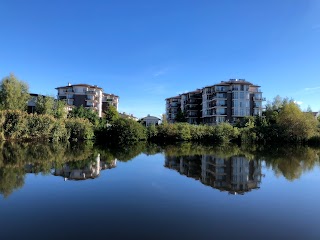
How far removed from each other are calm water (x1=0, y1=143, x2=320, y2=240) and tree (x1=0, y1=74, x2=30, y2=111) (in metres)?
37.8

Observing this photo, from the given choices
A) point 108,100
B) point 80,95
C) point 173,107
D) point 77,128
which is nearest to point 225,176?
point 77,128

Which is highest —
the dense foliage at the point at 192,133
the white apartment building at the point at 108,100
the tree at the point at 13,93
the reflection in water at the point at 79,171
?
the white apartment building at the point at 108,100

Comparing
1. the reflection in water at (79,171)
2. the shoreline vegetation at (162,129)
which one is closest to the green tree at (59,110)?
the shoreline vegetation at (162,129)

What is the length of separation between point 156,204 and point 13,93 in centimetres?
5128

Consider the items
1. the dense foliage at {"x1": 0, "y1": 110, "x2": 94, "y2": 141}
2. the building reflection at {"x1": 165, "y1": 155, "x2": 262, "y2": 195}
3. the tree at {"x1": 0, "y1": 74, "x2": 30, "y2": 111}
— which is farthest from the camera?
the tree at {"x1": 0, "y1": 74, "x2": 30, "y2": 111}

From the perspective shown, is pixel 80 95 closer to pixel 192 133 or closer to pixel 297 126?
pixel 192 133

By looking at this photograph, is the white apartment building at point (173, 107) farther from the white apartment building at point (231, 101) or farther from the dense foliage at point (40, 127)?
the dense foliage at point (40, 127)

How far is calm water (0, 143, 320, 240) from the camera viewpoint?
8.14 m

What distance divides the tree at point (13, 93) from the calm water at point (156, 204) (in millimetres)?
37842

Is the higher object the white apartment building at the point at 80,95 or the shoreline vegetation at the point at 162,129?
the white apartment building at the point at 80,95

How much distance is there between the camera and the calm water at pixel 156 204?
8.14 meters

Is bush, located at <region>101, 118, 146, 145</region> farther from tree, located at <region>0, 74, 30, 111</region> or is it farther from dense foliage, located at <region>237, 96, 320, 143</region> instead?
dense foliage, located at <region>237, 96, 320, 143</region>

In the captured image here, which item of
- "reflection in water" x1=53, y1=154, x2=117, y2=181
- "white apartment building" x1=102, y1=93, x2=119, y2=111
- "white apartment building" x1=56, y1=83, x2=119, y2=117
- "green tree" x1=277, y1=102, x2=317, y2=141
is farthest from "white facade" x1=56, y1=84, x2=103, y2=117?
"reflection in water" x1=53, y1=154, x2=117, y2=181

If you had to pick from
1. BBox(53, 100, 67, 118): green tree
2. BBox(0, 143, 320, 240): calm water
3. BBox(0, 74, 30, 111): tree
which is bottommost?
BBox(0, 143, 320, 240): calm water
